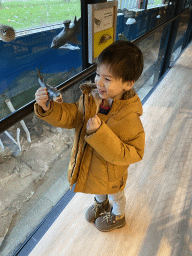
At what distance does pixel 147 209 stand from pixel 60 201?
618 millimetres

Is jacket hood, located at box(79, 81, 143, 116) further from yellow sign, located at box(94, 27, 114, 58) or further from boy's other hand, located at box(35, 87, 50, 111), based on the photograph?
yellow sign, located at box(94, 27, 114, 58)

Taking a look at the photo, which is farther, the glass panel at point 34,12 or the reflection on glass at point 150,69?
the reflection on glass at point 150,69

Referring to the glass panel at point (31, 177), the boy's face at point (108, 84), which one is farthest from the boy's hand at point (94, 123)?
the glass panel at point (31, 177)

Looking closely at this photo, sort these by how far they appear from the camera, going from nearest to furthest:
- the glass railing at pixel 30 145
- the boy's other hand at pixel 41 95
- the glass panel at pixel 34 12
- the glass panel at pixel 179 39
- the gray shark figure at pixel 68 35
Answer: the boy's other hand at pixel 41 95
the glass panel at pixel 34 12
the glass railing at pixel 30 145
the gray shark figure at pixel 68 35
the glass panel at pixel 179 39

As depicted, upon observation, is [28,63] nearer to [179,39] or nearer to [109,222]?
[109,222]

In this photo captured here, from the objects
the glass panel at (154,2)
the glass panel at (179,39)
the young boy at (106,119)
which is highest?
the glass panel at (154,2)

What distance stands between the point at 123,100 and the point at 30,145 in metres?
0.75

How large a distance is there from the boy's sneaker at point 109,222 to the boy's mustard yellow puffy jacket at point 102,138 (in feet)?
1.06

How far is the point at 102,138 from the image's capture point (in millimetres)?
673

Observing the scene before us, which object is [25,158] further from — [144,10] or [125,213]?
[144,10]

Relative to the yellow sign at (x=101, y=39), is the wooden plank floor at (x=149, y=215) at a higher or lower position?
lower

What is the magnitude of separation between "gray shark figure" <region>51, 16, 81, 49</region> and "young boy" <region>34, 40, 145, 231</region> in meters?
0.41

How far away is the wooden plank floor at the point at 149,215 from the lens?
109 cm

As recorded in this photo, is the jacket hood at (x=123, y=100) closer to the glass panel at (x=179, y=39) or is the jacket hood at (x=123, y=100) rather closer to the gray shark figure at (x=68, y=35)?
the gray shark figure at (x=68, y=35)
